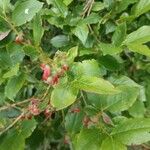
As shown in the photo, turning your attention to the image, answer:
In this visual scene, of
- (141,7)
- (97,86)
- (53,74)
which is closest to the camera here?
(97,86)

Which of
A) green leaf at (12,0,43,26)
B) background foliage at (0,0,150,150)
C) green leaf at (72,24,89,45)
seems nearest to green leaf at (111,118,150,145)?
background foliage at (0,0,150,150)

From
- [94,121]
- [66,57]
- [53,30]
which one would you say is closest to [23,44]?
[66,57]

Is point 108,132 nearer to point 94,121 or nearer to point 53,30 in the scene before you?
point 94,121

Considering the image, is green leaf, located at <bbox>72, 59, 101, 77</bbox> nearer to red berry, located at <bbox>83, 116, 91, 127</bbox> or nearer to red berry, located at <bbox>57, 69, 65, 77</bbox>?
red berry, located at <bbox>57, 69, 65, 77</bbox>

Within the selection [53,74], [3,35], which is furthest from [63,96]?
Result: [3,35]

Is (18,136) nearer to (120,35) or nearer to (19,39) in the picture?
(19,39)

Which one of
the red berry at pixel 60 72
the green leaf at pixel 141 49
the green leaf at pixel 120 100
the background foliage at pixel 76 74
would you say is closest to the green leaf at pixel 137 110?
the background foliage at pixel 76 74

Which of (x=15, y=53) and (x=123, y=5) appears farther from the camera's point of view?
(x=123, y=5)
